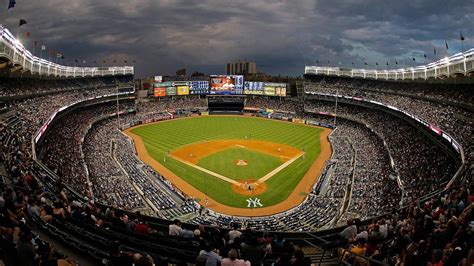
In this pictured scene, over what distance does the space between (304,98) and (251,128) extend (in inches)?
933

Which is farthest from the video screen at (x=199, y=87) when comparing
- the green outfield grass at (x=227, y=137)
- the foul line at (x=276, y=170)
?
the foul line at (x=276, y=170)

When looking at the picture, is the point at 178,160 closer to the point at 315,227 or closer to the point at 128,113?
the point at 315,227

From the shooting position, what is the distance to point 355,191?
32.4 meters

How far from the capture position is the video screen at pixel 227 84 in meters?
93.5

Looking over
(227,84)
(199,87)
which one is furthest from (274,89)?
(199,87)

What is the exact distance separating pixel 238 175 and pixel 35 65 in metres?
28.9

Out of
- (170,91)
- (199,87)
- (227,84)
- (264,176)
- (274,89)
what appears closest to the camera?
(264,176)

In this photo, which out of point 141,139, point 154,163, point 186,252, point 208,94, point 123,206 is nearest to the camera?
point 186,252

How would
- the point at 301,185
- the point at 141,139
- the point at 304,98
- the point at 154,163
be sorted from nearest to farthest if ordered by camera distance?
the point at 301,185
the point at 154,163
the point at 141,139
the point at 304,98

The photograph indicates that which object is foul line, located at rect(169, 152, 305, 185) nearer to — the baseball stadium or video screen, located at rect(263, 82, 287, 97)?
the baseball stadium

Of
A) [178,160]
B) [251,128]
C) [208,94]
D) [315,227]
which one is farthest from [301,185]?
[208,94]

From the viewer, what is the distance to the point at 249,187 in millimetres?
36188

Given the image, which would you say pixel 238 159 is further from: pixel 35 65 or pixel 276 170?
pixel 35 65

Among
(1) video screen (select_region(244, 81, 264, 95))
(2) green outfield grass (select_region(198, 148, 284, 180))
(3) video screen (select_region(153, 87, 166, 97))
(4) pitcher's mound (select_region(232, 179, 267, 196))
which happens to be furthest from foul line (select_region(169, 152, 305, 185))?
(1) video screen (select_region(244, 81, 264, 95))
